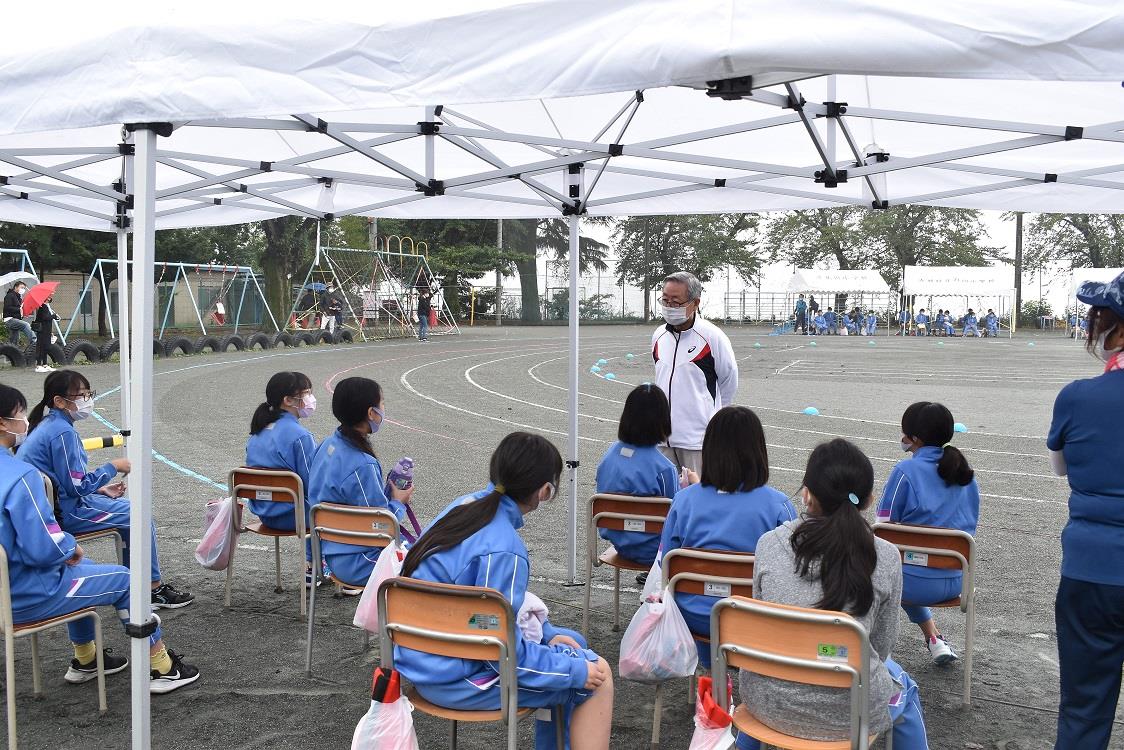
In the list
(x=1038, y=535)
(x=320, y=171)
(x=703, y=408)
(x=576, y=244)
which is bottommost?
(x=1038, y=535)

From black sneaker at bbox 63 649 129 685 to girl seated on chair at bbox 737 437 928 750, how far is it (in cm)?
311

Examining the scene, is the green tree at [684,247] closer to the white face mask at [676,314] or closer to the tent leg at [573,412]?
the tent leg at [573,412]

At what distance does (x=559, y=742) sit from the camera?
3127 millimetres

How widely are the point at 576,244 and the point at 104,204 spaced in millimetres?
4150

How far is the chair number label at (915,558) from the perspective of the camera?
4.08 m

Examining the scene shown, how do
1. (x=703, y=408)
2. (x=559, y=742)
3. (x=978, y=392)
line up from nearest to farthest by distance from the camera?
(x=559, y=742) < (x=703, y=408) < (x=978, y=392)

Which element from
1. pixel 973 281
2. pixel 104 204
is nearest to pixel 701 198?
pixel 104 204

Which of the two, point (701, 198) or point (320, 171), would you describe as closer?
point (320, 171)

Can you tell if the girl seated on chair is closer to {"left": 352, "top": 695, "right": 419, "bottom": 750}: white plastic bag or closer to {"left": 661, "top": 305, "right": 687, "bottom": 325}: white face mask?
{"left": 352, "top": 695, "right": 419, "bottom": 750}: white plastic bag

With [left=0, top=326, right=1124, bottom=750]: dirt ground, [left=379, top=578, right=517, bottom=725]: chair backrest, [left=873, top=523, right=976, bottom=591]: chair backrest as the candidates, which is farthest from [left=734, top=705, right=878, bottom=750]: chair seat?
[left=873, top=523, right=976, bottom=591]: chair backrest

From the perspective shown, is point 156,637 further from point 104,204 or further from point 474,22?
point 104,204

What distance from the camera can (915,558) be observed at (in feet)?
13.4

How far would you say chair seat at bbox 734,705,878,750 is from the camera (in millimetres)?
2754

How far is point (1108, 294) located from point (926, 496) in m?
1.74
